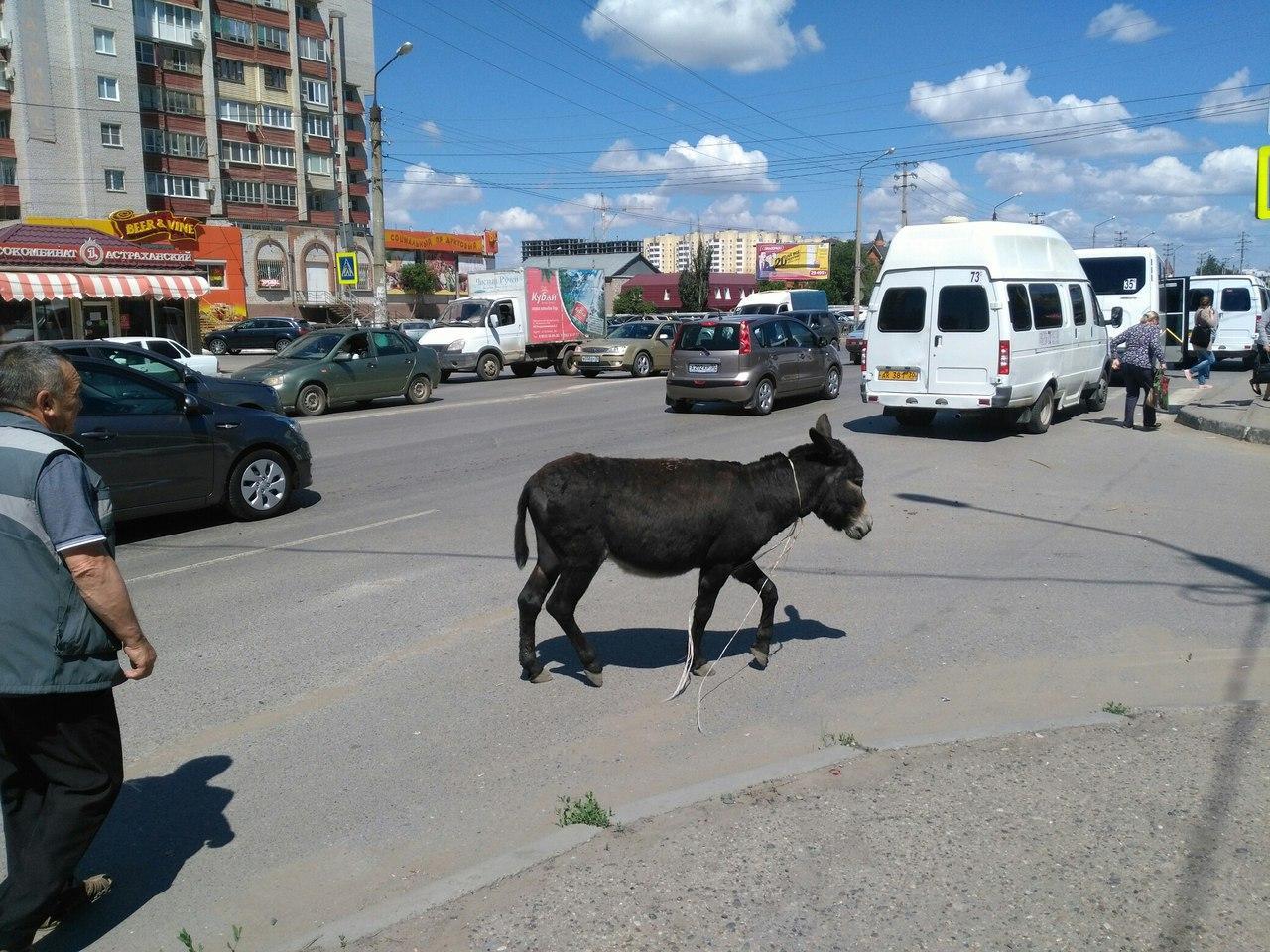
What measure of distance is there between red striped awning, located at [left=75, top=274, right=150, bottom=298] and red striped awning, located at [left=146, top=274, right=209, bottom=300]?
25cm

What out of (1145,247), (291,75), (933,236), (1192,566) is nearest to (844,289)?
(291,75)

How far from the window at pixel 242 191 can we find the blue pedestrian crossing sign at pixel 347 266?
43.5 meters

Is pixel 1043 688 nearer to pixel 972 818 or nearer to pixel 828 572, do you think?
pixel 972 818

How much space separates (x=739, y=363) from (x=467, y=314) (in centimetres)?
1328

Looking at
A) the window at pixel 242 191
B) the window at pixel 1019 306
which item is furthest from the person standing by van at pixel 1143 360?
the window at pixel 242 191

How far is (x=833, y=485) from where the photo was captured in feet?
18.2

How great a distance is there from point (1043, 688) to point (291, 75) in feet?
254

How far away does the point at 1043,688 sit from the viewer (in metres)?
5.45

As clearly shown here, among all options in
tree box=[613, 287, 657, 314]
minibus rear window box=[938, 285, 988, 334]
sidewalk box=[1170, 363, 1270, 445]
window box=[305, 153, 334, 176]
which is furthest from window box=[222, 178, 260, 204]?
minibus rear window box=[938, 285, 988, 334]

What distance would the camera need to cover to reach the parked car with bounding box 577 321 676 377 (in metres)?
29.0

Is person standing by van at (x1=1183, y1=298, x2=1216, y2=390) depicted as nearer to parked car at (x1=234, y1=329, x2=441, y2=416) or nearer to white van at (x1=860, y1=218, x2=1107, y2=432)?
white van at (x1=860, y1=218, x2=1107, y2=432)

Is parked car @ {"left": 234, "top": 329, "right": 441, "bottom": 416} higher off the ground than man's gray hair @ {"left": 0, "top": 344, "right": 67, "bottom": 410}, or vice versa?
man's gray hair @ {"left": 0, "top": 344, "right": 67, "bottom": 410}

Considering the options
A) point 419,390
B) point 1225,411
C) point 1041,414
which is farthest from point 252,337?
point 1225,411

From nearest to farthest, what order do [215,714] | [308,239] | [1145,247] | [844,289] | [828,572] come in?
[215,714]
[828,572]
[1145,247]
[308,239]
[844,289]
